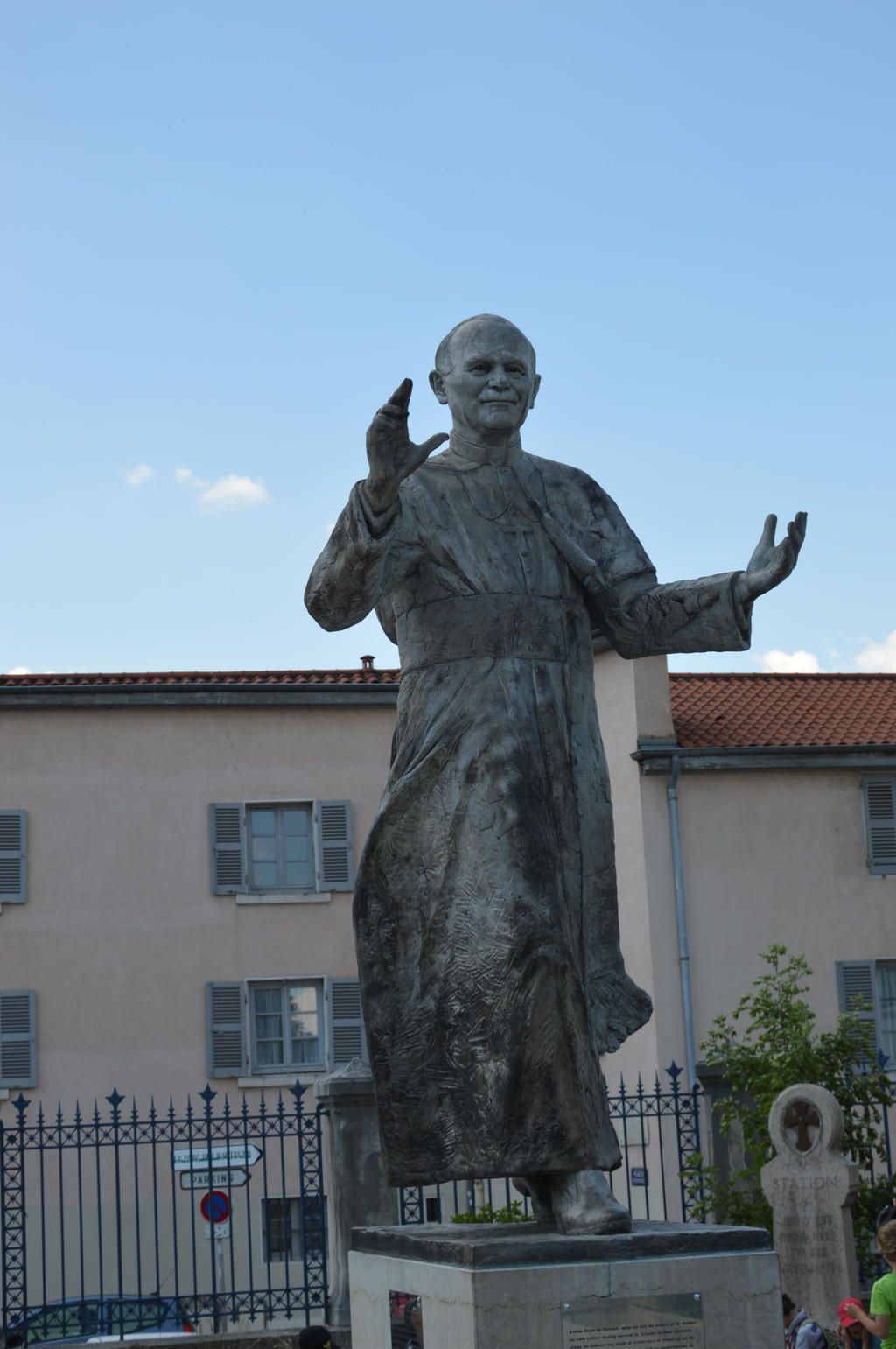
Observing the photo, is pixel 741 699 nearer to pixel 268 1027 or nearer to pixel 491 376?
pixel 268 1027

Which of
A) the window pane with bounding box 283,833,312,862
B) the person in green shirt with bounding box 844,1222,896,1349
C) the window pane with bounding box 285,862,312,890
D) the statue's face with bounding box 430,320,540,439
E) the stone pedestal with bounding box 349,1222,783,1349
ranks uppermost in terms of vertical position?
the window pane with bounding box 283,833,312,862

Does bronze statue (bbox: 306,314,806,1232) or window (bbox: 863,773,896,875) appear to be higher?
window (bbox: 863,773,896,875)

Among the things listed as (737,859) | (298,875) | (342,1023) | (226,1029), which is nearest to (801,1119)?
(737,859)

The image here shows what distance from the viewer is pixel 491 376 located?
15.8 feet

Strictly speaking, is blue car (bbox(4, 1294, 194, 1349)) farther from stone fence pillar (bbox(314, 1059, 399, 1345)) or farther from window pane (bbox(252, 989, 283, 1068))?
window pane (bbox(252, 989, 283, 1068))

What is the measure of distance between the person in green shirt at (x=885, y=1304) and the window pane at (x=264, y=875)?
17.6m

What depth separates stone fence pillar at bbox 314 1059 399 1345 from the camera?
494 inches

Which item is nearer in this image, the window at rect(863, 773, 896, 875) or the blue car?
the blue car

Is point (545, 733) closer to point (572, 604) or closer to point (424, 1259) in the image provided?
point (572, 604)

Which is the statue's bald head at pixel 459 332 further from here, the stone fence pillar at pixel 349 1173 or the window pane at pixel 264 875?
the window pane at pixel 264 875

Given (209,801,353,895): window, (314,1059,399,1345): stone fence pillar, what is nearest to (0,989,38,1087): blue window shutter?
(209,801,353,895): window

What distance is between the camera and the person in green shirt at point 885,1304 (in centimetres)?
730

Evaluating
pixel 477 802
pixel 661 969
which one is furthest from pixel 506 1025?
pixel 661 969

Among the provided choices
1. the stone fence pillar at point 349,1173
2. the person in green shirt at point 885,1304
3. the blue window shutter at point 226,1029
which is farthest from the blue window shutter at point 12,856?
the person in green shirt at point 885,1304
